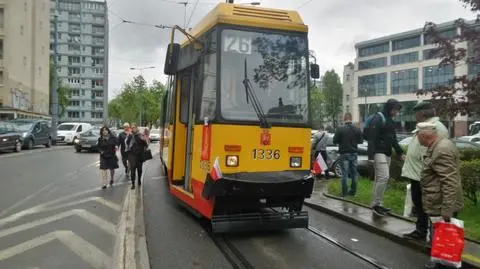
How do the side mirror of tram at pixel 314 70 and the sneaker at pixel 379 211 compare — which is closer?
the side mirror of tram at pixel 314 70

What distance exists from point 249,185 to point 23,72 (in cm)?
5231

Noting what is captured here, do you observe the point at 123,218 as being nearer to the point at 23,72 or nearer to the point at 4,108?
the point at 4,108

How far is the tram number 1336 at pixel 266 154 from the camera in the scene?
7.71 metres

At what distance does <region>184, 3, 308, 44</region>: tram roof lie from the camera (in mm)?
7906

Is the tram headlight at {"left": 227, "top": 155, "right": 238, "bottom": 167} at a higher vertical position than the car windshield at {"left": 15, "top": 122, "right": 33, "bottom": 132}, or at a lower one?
lower

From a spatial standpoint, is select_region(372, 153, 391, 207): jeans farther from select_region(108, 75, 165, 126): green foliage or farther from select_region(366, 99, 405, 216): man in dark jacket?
select_region(108, 75, 165, 126): green foliage

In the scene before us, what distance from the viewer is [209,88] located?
7.98 m

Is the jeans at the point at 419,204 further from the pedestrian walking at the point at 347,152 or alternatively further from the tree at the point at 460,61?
the pedestrian walking at the point at 347,152

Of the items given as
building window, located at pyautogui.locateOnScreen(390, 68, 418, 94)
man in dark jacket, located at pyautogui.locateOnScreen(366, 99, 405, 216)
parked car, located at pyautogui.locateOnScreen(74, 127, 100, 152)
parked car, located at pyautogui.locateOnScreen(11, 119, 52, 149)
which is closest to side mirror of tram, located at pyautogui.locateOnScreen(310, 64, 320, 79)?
man in dark jacket, located at pyautogui.locateOnScreen(366, 99, 405, 216)

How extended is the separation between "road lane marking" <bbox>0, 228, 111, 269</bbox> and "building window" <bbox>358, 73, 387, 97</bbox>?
9269 cm

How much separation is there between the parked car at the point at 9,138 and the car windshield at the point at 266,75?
72.2 feet

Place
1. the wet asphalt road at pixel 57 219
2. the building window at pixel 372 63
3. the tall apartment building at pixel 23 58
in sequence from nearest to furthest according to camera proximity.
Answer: the wet asphalt road at pixel 57 219 → the tall apartment building at pixel 23 58 → the building window at pixel 372 63

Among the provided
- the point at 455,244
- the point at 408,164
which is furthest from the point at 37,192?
the point at 455,244

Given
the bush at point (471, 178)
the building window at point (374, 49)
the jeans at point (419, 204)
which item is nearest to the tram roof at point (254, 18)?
the jeans at point (419, 204)
